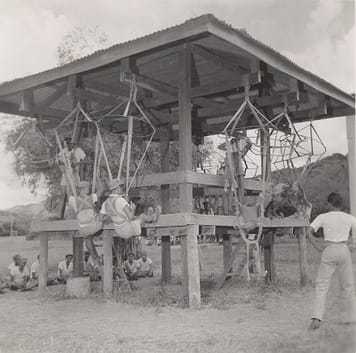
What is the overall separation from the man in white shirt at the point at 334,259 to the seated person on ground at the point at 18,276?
24.9 feet

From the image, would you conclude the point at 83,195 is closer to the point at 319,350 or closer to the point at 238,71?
the point at 238,71

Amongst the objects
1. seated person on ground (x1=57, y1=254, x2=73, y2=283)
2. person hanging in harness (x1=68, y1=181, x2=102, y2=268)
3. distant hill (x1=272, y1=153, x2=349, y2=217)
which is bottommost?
seated person on ground (x1=57, y1=254, x2=73, y2=283)

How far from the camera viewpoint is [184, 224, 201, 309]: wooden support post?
8117 millimetres

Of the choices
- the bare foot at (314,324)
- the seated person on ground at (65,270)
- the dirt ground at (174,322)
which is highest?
the seated person on ground at (65,270)

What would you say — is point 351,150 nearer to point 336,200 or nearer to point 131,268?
point 131,268

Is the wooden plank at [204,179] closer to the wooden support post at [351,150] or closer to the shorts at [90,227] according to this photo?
the shorts at [90,227]

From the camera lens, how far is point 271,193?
929 cm

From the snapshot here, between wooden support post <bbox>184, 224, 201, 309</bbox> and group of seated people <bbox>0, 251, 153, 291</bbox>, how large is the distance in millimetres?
5014

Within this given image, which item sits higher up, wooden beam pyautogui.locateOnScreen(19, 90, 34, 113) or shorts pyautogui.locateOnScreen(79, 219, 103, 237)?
wooden beam pyautogui.locateOnScreen(19, 90, 34, 113)

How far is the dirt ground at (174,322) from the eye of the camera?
5688 millimetres

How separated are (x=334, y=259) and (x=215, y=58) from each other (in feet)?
13.6

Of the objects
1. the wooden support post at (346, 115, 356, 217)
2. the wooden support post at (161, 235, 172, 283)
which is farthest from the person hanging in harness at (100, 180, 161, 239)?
the wooden support post at (346, 115, 356, 217)

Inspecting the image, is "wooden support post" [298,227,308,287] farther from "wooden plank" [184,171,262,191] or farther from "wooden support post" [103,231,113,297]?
"wooden support post" [103,231,113,297]

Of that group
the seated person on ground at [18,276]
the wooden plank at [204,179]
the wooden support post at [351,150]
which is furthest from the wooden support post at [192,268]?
the wooden support post at [351,150]
